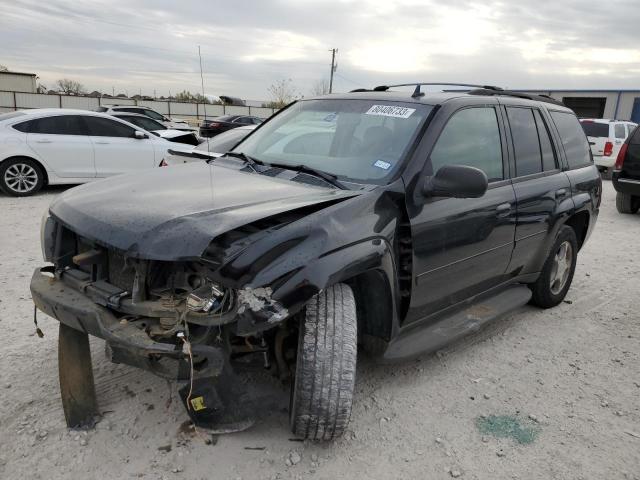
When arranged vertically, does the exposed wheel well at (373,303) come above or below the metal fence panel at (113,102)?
below

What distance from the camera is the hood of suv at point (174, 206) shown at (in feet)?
7.48

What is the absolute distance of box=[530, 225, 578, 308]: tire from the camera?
15.0ft

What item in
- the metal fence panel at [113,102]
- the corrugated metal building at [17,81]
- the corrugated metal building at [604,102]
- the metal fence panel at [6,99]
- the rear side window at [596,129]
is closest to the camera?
the rear side window at [596,129]

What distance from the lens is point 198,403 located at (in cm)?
252

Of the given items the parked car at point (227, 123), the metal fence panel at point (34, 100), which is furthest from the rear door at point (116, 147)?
the metal fence panel at point (34, 100)

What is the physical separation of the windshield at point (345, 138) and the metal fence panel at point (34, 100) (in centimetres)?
3459

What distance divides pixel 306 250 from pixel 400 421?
1.28 meters

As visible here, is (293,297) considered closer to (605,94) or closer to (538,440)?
(538,440)

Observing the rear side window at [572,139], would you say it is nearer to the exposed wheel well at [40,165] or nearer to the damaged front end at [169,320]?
the damaged front end at [169,320]

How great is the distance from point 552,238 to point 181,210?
10.4 feet

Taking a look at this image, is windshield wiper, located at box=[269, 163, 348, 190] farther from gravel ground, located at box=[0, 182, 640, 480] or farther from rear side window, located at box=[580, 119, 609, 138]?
rear side window, located at box=[580, 119, 609, 138]

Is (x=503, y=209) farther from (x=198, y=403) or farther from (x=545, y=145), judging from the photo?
(x=198, y=403)

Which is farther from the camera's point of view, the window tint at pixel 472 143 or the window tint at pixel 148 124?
the window tint at pixel 148 124

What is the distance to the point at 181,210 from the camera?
2506 millimetres
